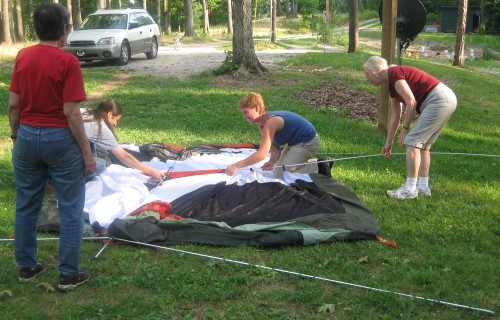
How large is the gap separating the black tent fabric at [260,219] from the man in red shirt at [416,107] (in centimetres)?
81

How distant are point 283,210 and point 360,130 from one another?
16.0 feet

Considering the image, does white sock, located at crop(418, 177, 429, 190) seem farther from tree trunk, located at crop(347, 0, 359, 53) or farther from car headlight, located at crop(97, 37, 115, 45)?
tree trunk, located at crop(347, 0, 359, 53)

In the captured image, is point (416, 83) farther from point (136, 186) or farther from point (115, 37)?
point (115, 37)

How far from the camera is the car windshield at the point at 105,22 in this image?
A: 17.8 meters

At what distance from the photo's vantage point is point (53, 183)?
12.8ft

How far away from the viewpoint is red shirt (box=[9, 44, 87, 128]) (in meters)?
3.64

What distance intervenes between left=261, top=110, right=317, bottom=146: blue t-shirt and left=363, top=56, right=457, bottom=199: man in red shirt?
3.03 ft

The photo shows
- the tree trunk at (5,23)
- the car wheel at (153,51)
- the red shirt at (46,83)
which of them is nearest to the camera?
the red shirt at (46,83)

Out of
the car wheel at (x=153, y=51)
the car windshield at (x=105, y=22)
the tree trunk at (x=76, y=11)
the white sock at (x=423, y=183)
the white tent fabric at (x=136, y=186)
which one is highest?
the tree trunk at (x=76, y=11)

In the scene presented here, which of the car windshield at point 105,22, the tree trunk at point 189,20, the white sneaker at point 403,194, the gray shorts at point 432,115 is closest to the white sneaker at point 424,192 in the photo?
the white sneaker at point 403,194

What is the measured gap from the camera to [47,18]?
11.9 ft

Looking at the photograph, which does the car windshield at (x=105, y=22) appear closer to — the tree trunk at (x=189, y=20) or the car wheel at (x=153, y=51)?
the car wheel at (x=153, y=51)

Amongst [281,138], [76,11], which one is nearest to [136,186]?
[281,138]

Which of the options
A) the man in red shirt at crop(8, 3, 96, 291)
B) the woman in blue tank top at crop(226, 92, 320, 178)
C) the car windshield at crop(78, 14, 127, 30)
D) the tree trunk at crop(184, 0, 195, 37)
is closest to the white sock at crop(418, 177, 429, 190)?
the woman in blue tank top at crop(226, 92, 320, 178)
